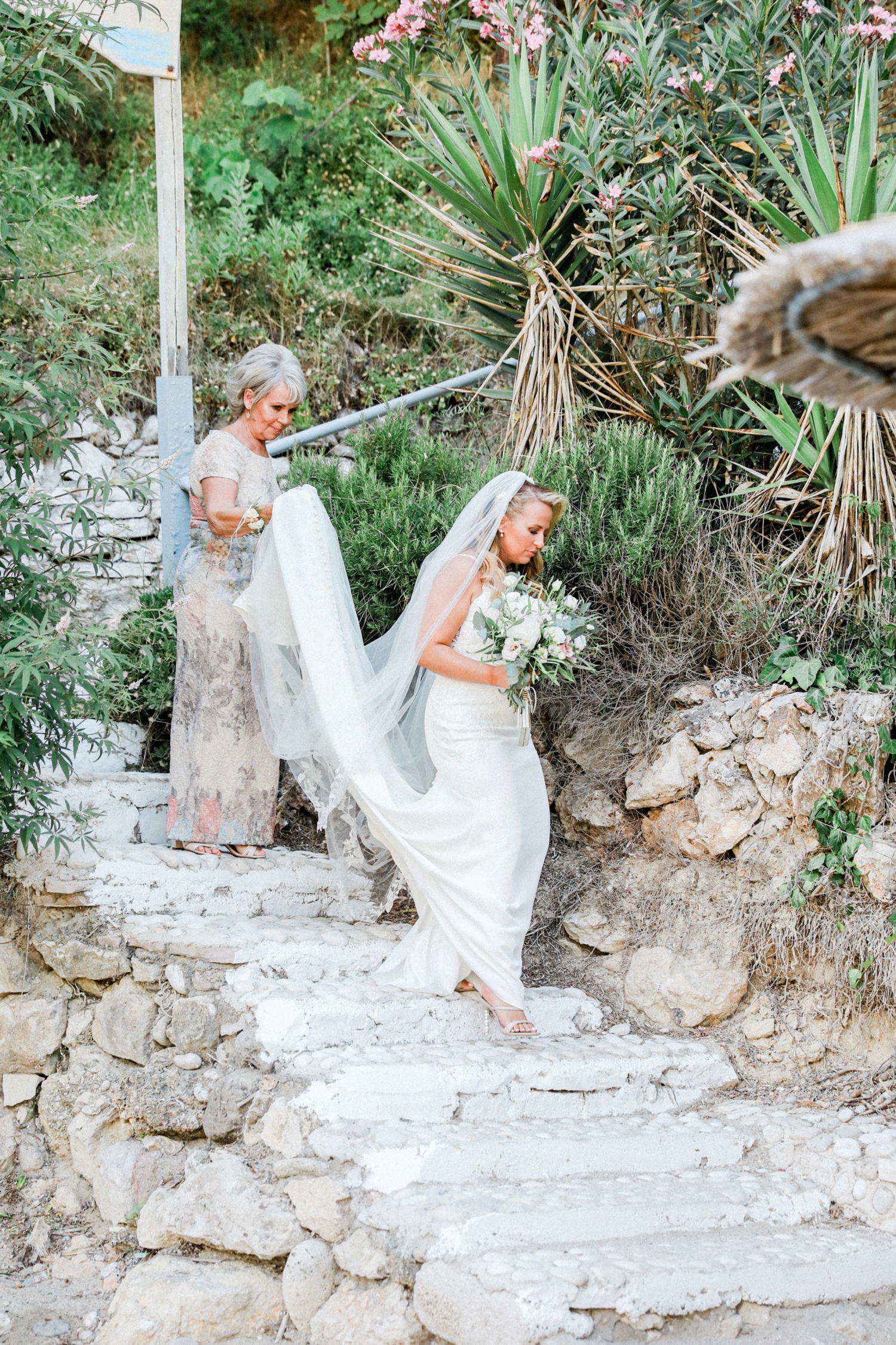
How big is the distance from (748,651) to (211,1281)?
11.1 feet

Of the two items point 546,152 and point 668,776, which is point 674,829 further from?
point 546,152

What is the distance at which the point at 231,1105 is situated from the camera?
425 centimetres

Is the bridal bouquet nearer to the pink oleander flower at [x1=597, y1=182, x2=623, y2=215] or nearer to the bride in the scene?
the bride

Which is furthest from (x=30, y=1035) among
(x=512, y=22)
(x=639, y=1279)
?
(x=512, y=22)

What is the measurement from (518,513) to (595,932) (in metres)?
1.94

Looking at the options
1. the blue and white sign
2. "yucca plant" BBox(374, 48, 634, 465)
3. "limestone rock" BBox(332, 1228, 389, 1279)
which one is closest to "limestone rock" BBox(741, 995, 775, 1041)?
"limestone rock" BBox(332, 1228, 389, 1279)

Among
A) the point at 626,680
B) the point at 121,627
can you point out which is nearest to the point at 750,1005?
the point at 626,680

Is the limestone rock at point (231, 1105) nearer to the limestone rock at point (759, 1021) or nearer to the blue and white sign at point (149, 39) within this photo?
the limestone rock at point (759, 1021)

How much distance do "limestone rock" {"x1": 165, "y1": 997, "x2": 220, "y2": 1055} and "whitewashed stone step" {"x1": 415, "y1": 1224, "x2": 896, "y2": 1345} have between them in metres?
1.45

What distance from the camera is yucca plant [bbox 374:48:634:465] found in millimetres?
6016

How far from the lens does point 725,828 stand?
16.8 ft

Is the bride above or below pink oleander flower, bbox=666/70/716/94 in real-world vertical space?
below

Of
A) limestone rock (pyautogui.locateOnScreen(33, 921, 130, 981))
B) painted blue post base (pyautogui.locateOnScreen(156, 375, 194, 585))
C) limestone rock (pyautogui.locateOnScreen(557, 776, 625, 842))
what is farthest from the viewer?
painted blue post base (pyautogui.locateOnScreen(156, 375, 194, 585))

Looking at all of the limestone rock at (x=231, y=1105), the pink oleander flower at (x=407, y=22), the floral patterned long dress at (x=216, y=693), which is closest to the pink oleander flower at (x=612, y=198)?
the pink oleander flower at (x=407, y=22)
